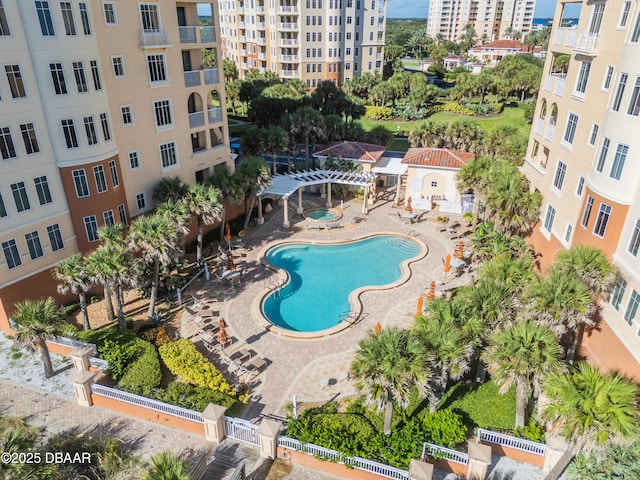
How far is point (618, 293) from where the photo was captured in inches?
803

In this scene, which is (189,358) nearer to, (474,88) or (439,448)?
(439,448)

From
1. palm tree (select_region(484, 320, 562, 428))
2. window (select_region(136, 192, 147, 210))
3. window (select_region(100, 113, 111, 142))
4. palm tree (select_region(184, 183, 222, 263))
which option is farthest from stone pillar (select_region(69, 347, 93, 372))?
palm tree (select_region(484, 320, 562, 428))

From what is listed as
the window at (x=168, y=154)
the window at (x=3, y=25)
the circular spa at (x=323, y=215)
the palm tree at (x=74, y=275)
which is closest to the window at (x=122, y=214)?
the window at (x=168, y=154)

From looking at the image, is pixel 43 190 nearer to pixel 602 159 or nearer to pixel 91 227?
pixel 91 227

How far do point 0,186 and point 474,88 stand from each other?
263 feet

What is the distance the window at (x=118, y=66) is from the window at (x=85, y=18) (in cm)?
228

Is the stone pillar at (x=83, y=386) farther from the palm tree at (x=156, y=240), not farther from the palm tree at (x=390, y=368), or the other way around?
the palm tree at (x=390, y=368)

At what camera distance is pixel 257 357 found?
23578mm

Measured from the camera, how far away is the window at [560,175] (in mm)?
27266

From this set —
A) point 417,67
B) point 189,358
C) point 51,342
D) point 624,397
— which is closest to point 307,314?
point 189,358

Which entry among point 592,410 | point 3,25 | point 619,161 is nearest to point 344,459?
point 592,410

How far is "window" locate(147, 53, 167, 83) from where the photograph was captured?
29519 millimetres

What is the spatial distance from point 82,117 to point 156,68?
674 centimetres

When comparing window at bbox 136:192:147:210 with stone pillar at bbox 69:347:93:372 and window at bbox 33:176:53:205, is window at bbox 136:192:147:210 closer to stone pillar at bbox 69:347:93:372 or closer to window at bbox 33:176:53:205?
window at bbox 33:176:53:205
